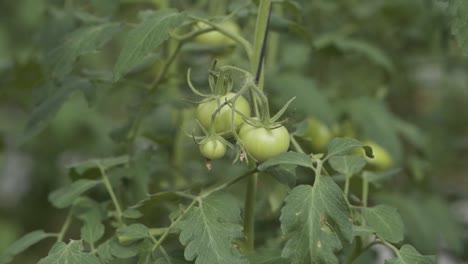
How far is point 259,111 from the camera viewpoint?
1.16 metres

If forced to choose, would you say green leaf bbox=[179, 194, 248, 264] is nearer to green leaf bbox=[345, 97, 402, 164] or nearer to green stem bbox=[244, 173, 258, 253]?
green stem bbox=[244, 173, 258, 253]

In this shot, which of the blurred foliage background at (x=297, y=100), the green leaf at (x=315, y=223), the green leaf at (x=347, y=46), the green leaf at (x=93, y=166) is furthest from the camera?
the green leaf at (x=347, y=46)

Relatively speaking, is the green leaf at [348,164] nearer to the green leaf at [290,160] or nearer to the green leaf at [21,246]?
the green leaf at [290,160]

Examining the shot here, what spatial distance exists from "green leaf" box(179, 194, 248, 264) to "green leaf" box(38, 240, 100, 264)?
0.14 m

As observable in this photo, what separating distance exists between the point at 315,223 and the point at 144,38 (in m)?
0.38

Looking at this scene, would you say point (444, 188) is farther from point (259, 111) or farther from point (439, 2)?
point (259, 111)

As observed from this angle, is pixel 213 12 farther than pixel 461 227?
No

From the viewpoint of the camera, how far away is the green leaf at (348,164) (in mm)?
1272

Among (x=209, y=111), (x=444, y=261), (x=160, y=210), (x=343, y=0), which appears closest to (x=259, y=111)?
(x=209, y=111)

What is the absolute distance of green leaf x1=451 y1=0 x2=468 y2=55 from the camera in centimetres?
111

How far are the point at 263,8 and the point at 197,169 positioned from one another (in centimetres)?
78

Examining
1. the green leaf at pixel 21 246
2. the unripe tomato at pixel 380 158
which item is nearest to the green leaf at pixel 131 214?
the green leaf at pixel 21 246

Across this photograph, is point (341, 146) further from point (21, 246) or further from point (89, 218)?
point (21, 246)

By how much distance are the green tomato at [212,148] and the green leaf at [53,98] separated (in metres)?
0.44
